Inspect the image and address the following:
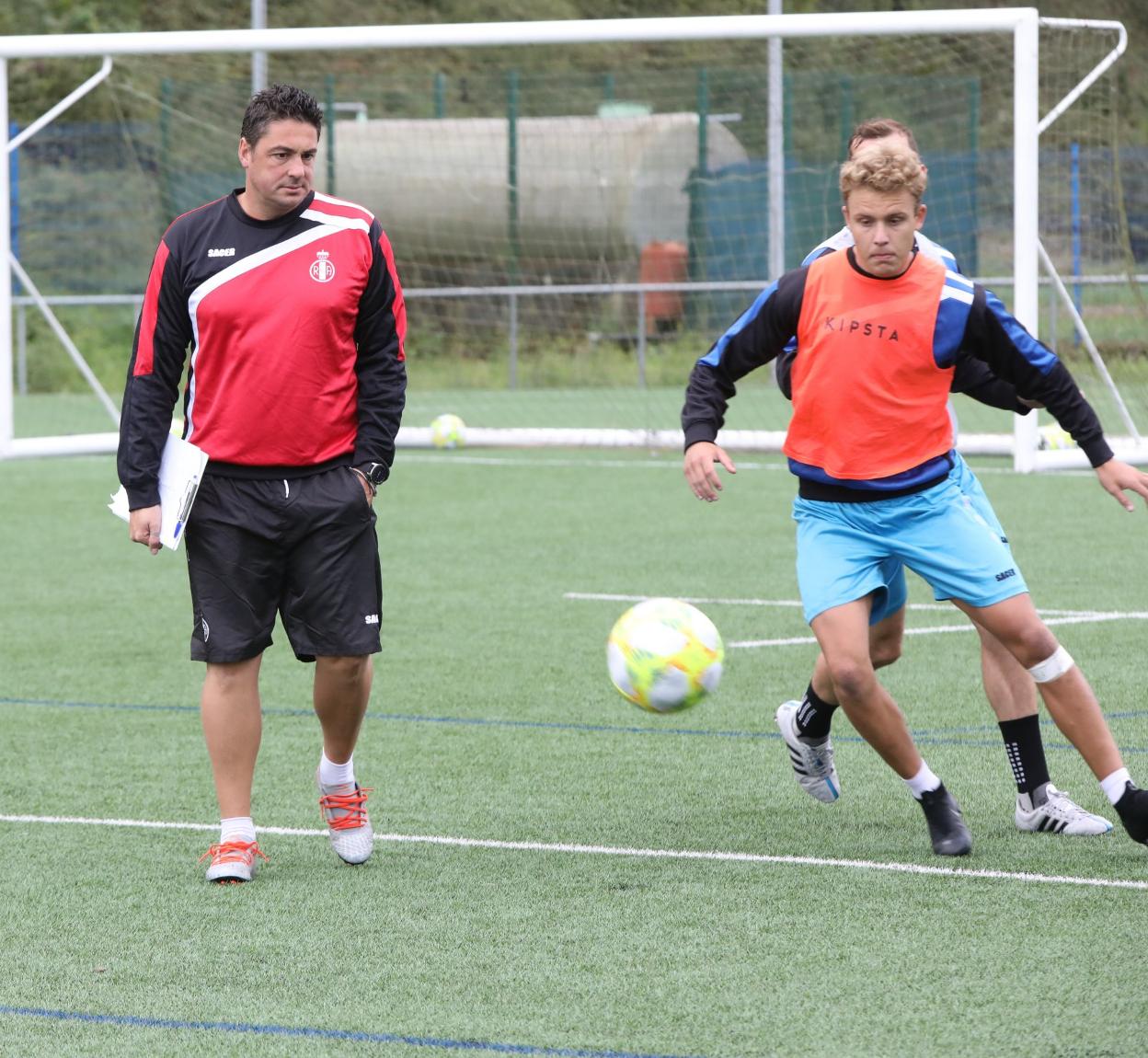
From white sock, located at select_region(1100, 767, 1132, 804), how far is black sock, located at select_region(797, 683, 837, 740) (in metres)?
0.85

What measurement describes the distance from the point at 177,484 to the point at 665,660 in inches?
53.9

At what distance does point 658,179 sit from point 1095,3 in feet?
75.3

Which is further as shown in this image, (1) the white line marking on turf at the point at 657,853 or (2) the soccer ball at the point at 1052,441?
(2) the soccer ball at the point at 1052,441

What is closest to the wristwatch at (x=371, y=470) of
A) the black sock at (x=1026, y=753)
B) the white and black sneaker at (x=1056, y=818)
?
the black sock at (x=1026, y=753)

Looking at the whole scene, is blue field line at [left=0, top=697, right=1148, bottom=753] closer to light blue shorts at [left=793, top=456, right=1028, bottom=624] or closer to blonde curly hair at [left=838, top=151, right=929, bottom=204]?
light blue shorts at [left=793, top=456, right=1028, bottom=624]

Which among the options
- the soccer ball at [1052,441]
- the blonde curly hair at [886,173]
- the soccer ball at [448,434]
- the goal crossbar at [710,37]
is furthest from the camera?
the soccer ball at [448,434]

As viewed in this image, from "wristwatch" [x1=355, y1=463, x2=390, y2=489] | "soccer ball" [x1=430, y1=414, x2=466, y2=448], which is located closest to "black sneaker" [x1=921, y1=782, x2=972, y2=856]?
"wristwatch" [x1=355, y1=463, x2=390, y2=489]

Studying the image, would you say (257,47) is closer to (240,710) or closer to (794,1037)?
(240,710)

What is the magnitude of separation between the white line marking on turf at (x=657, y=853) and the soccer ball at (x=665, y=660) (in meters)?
0.41

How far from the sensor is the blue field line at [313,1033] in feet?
12.7

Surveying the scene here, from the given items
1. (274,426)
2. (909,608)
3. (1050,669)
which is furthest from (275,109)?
(909,608)

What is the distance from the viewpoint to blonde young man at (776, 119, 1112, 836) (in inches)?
215

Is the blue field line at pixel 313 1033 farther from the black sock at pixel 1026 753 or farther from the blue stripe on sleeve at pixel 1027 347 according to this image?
the blue stripe on sleeve at pixel 1027 347

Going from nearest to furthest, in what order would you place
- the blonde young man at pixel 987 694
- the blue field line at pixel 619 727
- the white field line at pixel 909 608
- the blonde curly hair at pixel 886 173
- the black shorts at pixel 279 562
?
the blonde curly hair at pixel 886 173
the black shorts at pixel 279 562
the blonde young man at pixel 987 694
the blue field line at pixel 619 727
the white field line at pixel 909 608
